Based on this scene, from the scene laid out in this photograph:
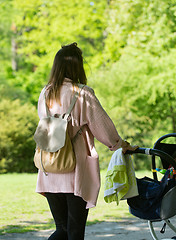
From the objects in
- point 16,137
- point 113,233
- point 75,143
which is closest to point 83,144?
point 75,143

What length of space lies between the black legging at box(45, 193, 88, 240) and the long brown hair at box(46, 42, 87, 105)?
0.63m

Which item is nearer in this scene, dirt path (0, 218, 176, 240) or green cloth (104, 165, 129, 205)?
green cloth (104, 165, 129, 205)

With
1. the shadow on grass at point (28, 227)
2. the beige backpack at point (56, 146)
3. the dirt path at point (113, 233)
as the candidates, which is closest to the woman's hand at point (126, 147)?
the beige backpack at point (56, 146)

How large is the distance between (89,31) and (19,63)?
836cm

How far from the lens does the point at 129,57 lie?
16.0 metres

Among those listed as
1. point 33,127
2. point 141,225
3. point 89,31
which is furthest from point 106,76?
point 141,225

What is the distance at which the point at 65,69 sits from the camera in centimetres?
269

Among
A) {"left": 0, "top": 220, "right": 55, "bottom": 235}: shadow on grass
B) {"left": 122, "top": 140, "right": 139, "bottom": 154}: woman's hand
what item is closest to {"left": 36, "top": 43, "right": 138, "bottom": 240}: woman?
{"left": 122, "top": 140, "right": 139, "bottom": 154}: woman's hand

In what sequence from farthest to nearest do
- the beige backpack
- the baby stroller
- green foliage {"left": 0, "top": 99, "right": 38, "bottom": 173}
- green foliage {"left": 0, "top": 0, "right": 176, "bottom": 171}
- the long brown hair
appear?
1. green foliage {"left": 0, "top": 0, "right": 176, "bottom": 171}
2. green foliage {"left": 0, "top": 99, "right": 38, "bottom": 173}
3. the baby stroller
4. the long brown hair
5. the beige backpack

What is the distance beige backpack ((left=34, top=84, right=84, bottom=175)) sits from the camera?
99.9 inches

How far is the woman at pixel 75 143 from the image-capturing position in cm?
256

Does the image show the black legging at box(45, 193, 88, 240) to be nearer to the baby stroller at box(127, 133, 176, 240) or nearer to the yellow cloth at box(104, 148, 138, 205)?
the yellow cloth at box(104, 148, 138, 205)

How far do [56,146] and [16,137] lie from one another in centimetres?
1182

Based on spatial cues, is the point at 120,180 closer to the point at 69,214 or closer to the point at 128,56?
the point at 69,214
